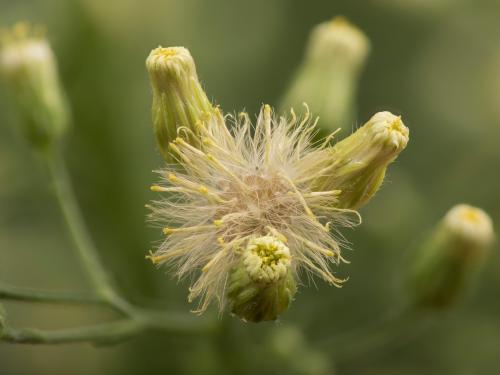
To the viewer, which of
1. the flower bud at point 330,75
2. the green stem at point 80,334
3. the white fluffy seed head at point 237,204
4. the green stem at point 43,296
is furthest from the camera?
the flower bud at point 330,75

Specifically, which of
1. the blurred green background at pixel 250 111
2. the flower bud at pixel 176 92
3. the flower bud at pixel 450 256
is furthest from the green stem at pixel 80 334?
the flower bud at pixel 450 256

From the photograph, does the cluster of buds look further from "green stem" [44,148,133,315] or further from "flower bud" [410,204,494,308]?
"flower bud" [410,204,494,308]

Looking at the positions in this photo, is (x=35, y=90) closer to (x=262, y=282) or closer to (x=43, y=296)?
(x=43, y=296)

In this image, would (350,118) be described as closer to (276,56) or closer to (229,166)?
(229,166)

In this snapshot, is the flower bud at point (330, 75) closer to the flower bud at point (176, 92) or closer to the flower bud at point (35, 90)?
the flower bud at point (176, 92)

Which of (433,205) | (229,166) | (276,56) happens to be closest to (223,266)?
(229,166)

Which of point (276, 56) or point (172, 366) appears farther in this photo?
point (276, 56)

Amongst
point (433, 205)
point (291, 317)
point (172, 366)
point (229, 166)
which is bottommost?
point (172, 366)
